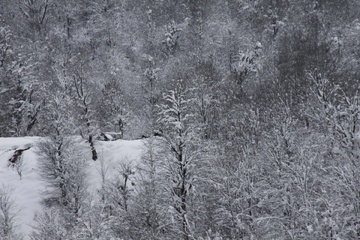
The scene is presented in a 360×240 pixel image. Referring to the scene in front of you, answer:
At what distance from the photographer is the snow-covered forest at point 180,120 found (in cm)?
→ 2216

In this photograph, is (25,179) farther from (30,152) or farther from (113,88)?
(113,88)

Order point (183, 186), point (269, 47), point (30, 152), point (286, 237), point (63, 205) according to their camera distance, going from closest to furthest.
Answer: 1. point (286, 237)
2. point (183, 186)
3. point (63, 205)
4. point (30, 152)
5. point (269, 47)

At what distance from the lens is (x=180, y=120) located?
76.6 feet

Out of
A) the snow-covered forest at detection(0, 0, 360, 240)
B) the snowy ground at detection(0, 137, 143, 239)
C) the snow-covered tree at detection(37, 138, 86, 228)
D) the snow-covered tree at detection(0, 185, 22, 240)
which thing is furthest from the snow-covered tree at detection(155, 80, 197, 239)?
the snow-covered tree at detection(0, 185, 22, 240)

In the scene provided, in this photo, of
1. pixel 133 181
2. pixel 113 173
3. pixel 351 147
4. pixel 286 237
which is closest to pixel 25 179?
pixel 113 173

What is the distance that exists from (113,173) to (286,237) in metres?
22.0

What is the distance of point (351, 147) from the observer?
16797mm

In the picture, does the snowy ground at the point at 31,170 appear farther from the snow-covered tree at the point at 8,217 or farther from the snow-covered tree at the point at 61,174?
the snow-covered tree at the point at 61,174

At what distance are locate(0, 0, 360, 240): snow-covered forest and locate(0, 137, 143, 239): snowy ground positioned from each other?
158 mm

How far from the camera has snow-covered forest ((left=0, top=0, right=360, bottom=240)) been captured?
2216 centimetres

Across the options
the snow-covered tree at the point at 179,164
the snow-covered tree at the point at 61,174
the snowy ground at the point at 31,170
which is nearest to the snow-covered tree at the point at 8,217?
the snowy ground at the point at 31,170

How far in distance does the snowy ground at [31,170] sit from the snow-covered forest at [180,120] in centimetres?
16

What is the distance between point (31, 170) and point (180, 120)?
887 inches

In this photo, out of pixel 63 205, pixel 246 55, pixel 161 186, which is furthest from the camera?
pixel 246 55
